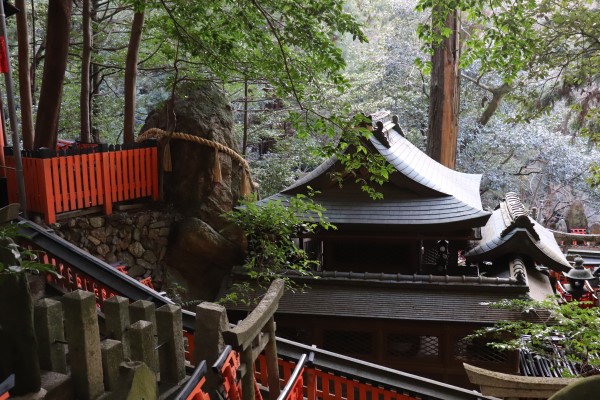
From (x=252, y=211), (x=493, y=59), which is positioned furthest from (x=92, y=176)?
(x=493, y=59)

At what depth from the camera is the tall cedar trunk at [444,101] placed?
47.2 feet

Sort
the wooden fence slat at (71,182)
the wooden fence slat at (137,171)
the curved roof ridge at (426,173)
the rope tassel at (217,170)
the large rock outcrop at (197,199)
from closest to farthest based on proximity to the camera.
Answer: the wooden fence slat at (71,182)
the wooden fence slat at (137,171)
the large rock outcrop at (197,199)
the rope tassel at (217,170)
the curved roof ridge at (426,173)

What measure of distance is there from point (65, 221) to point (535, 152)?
20.6 meters

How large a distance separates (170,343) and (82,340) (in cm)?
69

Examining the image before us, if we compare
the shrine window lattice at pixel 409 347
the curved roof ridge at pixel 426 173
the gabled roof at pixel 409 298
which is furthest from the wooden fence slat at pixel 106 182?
the shrine window lattice at pixel 409 347

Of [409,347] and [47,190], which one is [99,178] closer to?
[47,190]

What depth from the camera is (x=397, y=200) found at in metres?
9.85

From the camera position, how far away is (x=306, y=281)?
29.8 feet

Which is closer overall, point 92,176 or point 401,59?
point 92,176

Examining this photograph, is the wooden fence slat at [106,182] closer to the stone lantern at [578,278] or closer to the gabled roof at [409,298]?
the gabled roof at [409,298]

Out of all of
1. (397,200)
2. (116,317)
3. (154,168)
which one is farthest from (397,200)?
(116,317)

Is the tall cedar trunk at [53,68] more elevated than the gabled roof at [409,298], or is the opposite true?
the tall cedar trunk at [53,68]

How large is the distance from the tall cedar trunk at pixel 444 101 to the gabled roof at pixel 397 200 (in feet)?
14.5

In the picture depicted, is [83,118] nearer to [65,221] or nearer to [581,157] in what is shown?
[65,221]
